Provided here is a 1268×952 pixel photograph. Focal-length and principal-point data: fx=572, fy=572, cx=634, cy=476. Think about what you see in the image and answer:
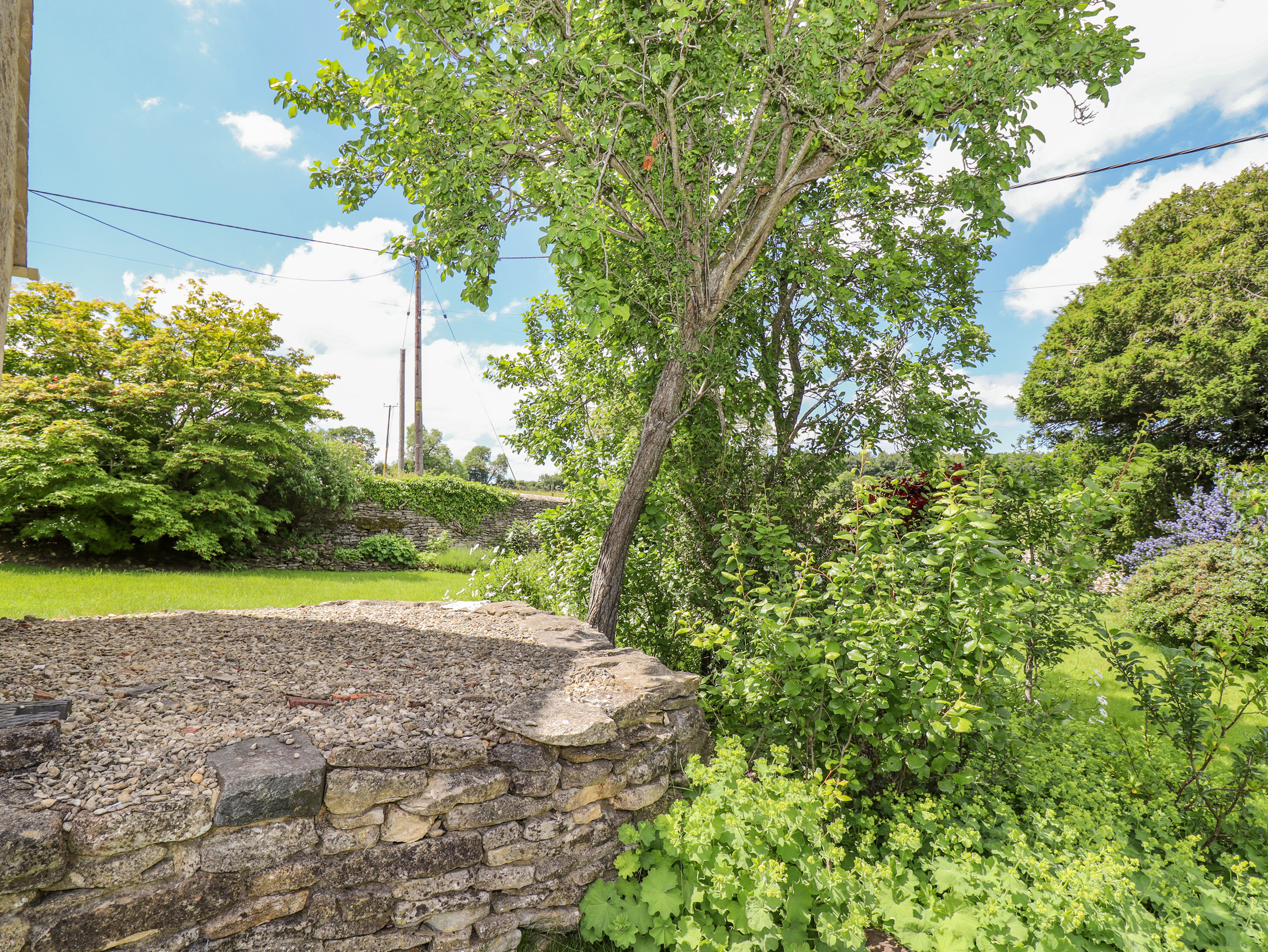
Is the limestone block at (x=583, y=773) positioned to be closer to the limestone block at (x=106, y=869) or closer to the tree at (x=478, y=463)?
the limestone block at (x=106, y=869)

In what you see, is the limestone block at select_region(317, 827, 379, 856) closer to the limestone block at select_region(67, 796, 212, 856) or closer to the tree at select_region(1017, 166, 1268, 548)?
the limestone block at select_region(67, 796, 212, 856)

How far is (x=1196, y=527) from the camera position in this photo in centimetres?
731

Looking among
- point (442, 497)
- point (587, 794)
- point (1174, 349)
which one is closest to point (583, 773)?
point (587, 794)

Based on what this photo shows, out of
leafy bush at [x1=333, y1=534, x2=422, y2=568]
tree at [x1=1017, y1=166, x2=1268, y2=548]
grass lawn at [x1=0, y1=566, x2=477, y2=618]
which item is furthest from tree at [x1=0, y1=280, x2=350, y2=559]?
tree at [x1=1017, y1=166, x2=1268, y2=548]

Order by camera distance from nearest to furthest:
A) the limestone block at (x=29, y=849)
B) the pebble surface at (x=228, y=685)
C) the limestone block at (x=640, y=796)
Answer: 1. the limestone block at (x=29, y=849)
2. the pebble surface at (x=228, y=685)
3. the limestone block at (x=640, y=796)

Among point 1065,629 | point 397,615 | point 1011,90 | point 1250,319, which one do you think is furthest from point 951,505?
point 1250,319

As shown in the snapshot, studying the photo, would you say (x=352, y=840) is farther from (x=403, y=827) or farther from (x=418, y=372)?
(x=418, y=372)

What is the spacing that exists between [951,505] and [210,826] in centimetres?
284

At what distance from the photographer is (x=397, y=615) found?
4.32 metres

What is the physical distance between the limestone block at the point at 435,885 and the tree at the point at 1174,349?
37.3 feet

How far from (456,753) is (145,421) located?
9.42 metres

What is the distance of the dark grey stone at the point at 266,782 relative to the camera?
5.86ft

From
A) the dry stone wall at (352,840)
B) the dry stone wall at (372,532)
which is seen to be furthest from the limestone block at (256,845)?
the dry stone wall at (372,532)

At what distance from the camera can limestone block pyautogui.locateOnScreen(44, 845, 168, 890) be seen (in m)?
1.59
